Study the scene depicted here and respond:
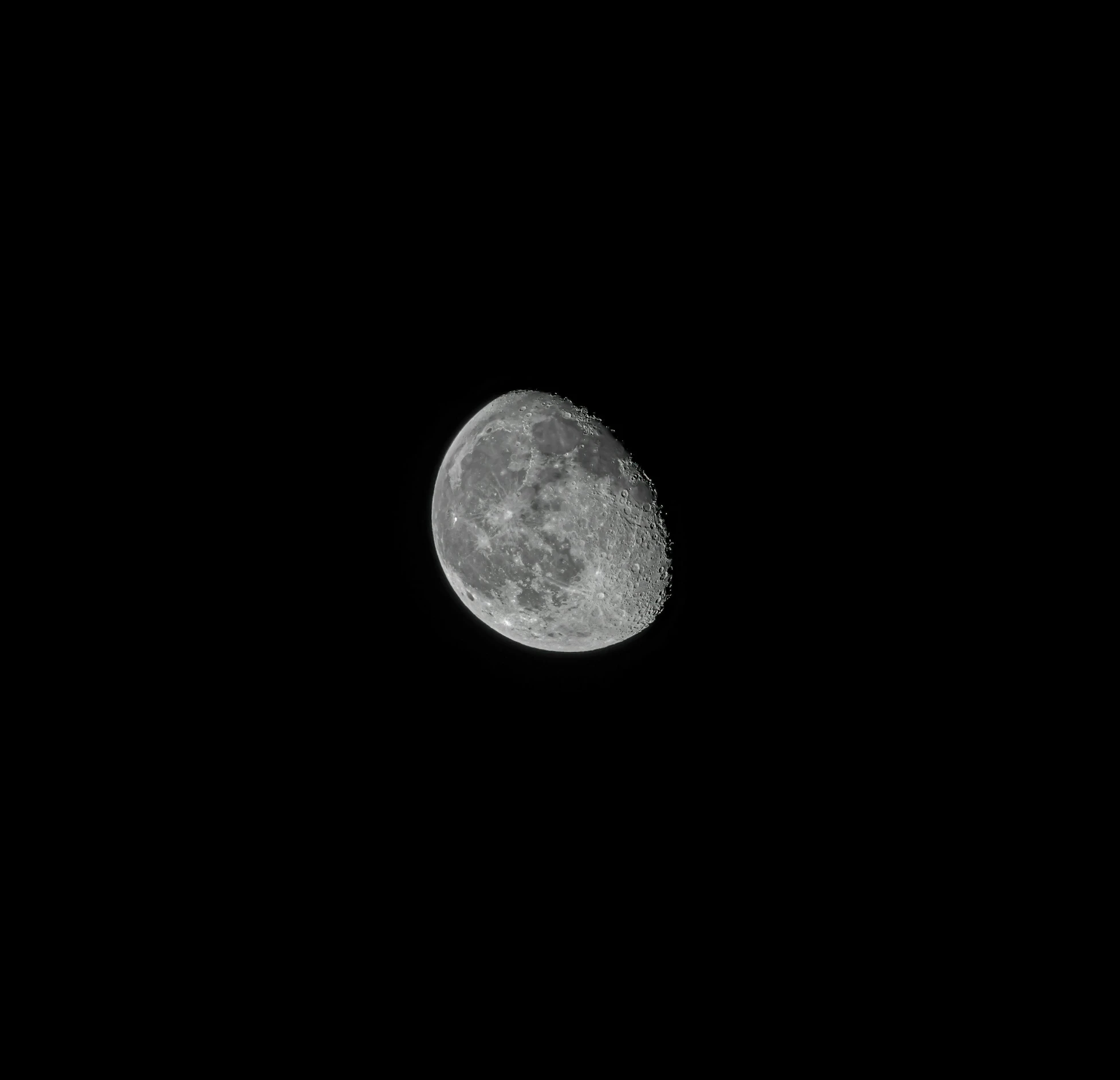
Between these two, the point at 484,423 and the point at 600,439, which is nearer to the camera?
the point at 600,439

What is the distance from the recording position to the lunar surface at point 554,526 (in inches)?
155

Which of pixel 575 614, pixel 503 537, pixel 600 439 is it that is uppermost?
pixel 600 439

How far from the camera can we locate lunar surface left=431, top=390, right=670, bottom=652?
3949mm

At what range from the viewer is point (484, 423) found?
14.4 ft

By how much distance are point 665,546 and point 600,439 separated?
0.76 m

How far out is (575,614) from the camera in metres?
4.17

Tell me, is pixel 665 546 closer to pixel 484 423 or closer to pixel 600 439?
pixel 600 439

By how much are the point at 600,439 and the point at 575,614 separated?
1049mm

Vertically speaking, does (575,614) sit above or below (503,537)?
below

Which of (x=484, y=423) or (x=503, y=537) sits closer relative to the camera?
(x=503, y=537)

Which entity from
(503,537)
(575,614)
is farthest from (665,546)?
(503,537)

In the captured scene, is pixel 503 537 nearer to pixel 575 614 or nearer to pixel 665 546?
pixel 575 614

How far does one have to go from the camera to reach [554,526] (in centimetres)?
392

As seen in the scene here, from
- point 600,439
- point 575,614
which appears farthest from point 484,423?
point 575,614
